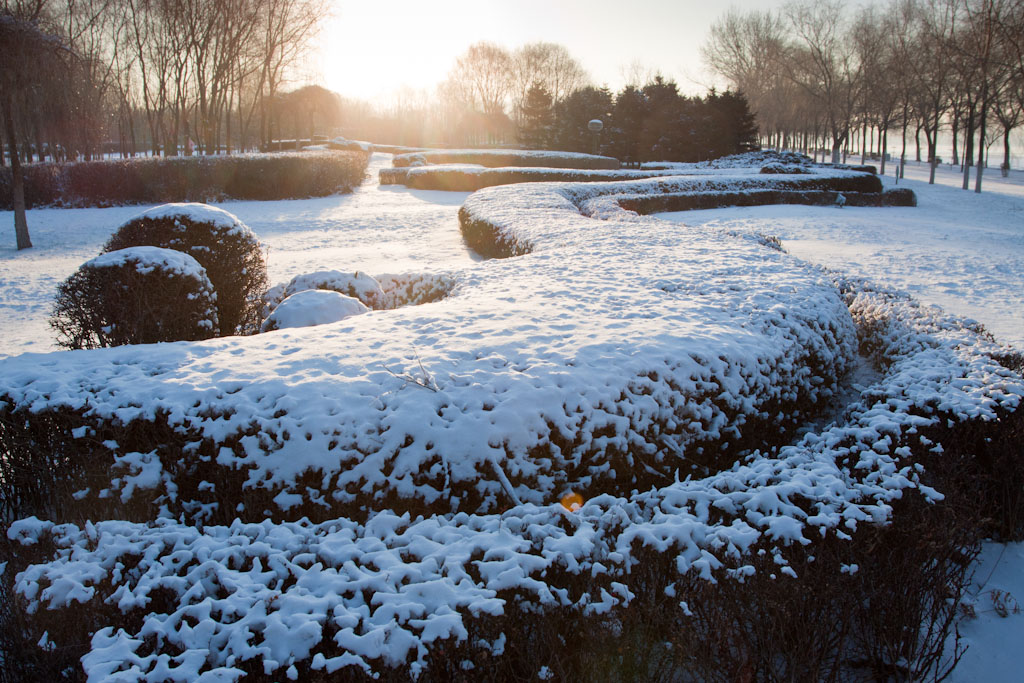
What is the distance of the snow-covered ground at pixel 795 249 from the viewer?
2775 millimetres

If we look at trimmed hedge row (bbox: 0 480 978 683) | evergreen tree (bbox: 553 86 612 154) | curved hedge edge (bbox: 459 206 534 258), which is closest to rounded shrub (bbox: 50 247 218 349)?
trimmed hedge row (bbox: 0 480 978 683)

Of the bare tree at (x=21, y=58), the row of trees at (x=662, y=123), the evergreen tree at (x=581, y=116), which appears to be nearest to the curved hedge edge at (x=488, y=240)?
the bare tree at (x=21, y=58)

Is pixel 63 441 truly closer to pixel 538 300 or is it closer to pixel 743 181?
pixel 538 300

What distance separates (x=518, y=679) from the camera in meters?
1.70

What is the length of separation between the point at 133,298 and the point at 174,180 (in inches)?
616

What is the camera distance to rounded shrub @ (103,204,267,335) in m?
5.92

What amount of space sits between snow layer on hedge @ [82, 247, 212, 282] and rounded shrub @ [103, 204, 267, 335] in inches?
35.7

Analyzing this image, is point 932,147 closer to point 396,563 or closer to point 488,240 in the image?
point 488,240

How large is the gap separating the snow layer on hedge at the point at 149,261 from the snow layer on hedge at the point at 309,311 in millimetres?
685

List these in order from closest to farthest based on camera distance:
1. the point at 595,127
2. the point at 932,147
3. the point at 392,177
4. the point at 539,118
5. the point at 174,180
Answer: the point at 174,180 → the point at 392,177 → the point at 595,127 → the point at 932,147 → the point at 539,118

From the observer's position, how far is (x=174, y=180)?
17969mm

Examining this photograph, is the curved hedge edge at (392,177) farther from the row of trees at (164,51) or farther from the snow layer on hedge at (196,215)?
the snow layer on hedge at (196,215)

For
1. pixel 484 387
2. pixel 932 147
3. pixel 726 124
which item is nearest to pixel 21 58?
pixel 484 387

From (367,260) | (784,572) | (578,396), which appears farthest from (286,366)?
(367,260)
